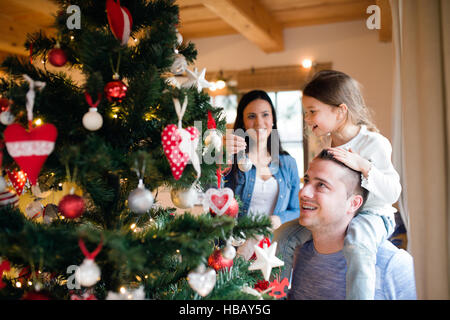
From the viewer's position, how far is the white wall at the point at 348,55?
391 centimetres

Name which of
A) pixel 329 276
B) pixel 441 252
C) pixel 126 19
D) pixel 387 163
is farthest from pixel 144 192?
pixel 387 163

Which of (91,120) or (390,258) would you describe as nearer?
(91,120)

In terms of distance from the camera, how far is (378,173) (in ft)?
3.84

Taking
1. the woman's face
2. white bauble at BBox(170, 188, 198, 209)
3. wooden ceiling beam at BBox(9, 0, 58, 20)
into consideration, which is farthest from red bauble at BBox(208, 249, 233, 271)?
wooden ceiling beam at BBox(9, 0, 58, 20)

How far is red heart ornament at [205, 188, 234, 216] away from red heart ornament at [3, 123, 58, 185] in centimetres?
38

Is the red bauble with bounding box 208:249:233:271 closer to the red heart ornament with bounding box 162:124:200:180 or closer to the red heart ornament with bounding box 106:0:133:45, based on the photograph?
the red heart ornament with bounding box 162:124:200:180

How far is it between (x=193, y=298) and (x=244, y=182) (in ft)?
3.48

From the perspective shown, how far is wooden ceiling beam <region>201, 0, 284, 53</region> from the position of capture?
9.14 feet

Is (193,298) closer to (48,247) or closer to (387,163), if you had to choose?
(48,247)

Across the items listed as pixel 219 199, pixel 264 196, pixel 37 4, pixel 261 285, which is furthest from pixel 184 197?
pixel 37 4

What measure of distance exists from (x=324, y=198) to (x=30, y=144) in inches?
30.9

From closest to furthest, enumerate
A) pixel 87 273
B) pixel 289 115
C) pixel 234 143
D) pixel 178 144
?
pixel 87 273, pixel 178 144, pixel 234 143, pixel 289 115

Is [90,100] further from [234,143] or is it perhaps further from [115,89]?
[234,143]

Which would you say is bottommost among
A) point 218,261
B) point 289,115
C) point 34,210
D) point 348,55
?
point 218,261
